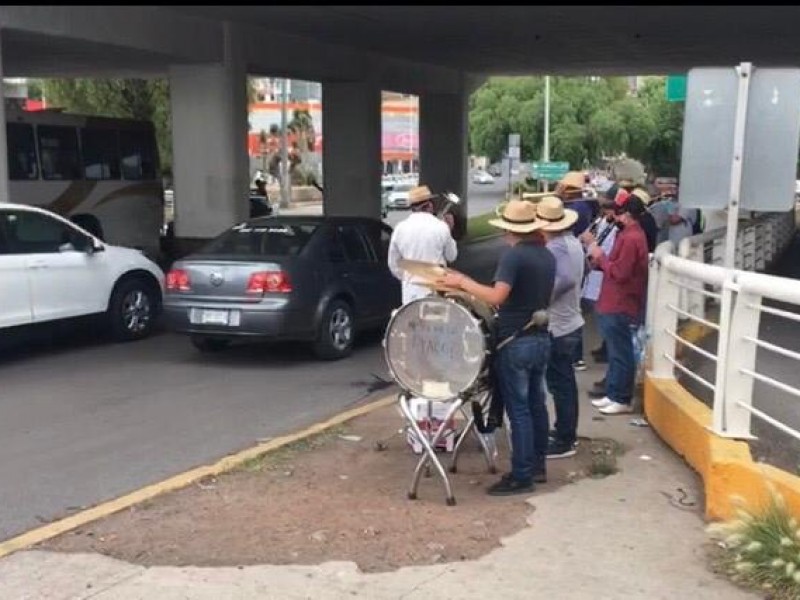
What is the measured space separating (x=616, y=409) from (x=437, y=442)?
6.33ft

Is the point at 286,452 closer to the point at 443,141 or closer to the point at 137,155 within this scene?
the point at 137,155

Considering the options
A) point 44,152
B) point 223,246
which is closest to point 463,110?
point 44,152

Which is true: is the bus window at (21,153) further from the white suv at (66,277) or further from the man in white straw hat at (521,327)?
the man in white straw hat at (521,327)

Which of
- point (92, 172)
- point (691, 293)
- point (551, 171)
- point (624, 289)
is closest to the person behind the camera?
point (624, 289)

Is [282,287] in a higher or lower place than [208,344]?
higher

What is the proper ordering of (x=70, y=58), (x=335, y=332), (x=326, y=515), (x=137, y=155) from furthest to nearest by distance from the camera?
1. (x=137, y=155)
2. (x=70, y=58)
3. (x=335, y=332)
4. (x=326, y=515)

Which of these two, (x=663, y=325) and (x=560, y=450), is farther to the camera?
(x=663, y=325)

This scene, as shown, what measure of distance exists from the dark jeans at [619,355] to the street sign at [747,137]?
1.38 metres

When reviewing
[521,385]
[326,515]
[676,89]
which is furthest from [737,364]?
[676,89]

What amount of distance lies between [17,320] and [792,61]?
19674 millimetres

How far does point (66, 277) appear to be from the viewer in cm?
1125

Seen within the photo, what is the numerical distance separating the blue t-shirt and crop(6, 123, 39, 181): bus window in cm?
1481

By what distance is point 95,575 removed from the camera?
4801 millimetres

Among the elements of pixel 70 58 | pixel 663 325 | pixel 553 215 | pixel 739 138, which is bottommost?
pixel 663 325
